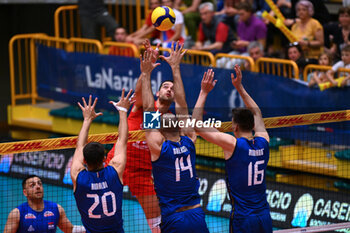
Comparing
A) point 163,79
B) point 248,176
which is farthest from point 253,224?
point 163,79

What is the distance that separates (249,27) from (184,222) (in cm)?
757

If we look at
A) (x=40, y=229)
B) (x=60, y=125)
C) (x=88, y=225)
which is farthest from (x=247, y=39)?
(x=88, y=225)

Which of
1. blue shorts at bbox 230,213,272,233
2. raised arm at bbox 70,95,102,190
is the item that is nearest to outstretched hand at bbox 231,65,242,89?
blue shorts at bbox 230,213,272,233

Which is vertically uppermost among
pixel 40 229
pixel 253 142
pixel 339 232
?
pixel 253 142

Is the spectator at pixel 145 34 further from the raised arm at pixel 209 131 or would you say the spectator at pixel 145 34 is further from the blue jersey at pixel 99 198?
the blue jersey at pixel 99 198

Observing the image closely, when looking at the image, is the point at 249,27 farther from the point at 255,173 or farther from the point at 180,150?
the point at 180,150

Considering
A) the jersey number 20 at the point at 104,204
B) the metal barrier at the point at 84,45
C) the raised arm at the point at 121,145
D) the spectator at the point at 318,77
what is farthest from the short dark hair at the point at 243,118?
the metal barrier at the point at 84,45

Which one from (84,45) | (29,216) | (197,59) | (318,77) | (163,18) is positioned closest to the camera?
(29,216)

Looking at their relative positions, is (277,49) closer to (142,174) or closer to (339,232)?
(339,232)

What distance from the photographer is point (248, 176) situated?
7.17 meters

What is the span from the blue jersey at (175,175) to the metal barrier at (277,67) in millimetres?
5318

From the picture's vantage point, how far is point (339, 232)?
1053 centimetres

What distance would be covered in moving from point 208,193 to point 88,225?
574cm

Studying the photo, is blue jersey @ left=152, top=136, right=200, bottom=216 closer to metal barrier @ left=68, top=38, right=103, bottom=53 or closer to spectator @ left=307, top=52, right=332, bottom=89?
spectator @ left=307, top=52, right=332, bottom=89
